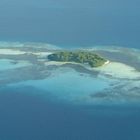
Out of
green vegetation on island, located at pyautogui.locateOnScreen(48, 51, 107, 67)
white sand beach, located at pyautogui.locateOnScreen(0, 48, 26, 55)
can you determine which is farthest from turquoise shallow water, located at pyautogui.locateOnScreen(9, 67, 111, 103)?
white sand beach, located at pyautogui.locateOnScreen(0, 48, 26, 55)

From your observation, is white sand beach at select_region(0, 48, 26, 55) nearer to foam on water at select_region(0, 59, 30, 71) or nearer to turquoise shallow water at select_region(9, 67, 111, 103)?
foam on water at select_region(0, 59, 30, 71)

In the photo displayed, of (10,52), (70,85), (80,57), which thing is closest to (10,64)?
(10,52)

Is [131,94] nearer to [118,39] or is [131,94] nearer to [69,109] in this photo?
[69,109]

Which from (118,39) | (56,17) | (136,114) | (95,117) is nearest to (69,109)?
(95,117)

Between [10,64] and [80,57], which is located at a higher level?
[80,57]

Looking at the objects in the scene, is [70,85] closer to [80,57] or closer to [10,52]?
[80,57]

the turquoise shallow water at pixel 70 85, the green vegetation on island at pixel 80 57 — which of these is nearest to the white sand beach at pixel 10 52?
the green vegetation on island at pixel 80 57

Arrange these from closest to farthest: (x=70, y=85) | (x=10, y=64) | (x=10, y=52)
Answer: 1. (x=70, y=85)
2. (x=10, y=64)
3. (x=10, y=52)

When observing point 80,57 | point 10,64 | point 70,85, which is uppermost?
point 80,57

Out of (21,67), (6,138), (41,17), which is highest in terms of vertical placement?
(41,17)
